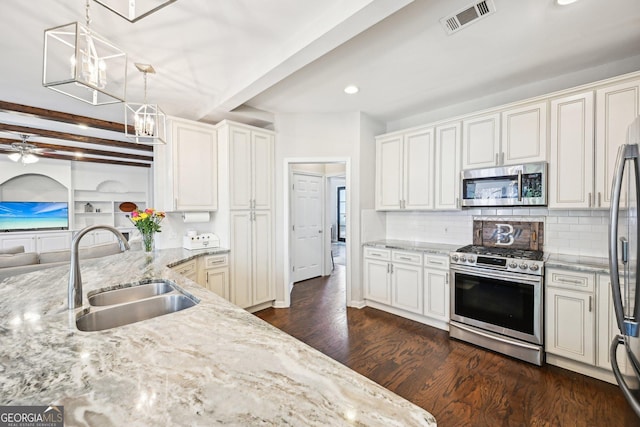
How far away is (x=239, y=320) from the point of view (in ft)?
3.84

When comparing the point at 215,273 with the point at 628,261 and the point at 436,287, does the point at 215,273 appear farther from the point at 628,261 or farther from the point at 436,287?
the point at 628,261

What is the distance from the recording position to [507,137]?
9.16 ft

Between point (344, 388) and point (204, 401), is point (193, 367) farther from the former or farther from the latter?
point (344, 388)

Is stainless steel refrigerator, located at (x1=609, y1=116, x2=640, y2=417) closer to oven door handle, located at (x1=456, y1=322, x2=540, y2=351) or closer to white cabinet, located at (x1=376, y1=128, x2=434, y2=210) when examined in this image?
oven door handle, located at (x1=456, y1=322, x2=540, y2=351)

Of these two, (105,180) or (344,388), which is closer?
(344,388)

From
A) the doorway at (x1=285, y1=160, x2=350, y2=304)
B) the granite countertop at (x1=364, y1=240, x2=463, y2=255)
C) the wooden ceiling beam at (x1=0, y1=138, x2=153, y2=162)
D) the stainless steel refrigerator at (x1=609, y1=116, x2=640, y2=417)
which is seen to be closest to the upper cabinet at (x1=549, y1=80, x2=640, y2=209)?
the granite countertop at (x1=364, y1=240, x2=463, y2=255)

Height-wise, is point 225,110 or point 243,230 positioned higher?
point 225,110

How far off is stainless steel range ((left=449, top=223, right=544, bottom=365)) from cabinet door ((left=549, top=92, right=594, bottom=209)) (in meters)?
0.55

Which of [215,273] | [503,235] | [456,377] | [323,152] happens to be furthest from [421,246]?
[215,273]

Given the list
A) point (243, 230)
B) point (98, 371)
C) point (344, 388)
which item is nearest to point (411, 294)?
point (243, 230)

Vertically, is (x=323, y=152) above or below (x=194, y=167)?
above

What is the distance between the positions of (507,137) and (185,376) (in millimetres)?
3310

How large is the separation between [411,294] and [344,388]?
9.20 ft

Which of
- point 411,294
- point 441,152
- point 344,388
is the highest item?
point 441,152
